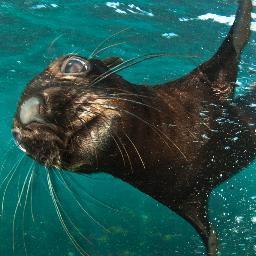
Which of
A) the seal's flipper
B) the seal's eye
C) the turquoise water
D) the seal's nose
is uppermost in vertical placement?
the seal's eye

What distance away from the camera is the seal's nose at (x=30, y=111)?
9.34ft

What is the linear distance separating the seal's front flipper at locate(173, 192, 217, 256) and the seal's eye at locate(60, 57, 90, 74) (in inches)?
95.0

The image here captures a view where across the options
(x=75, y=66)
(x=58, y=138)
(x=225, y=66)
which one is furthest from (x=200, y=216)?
(x=58, y=138)

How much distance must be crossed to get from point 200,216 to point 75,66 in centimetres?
285

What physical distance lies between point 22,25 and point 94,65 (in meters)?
12.6

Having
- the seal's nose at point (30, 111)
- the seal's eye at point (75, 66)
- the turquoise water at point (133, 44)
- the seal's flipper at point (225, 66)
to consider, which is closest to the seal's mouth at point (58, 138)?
the seal's nose at point (30, 111)

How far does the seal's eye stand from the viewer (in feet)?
11.1

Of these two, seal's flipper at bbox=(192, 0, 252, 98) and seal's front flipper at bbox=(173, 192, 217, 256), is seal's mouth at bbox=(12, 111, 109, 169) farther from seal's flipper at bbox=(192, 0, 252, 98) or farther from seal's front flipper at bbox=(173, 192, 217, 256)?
seal's flipper at bbox=(192, 0, 252, 98)

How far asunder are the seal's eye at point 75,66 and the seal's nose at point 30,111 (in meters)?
0.55

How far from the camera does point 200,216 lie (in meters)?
5.38

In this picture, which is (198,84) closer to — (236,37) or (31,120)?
(236,37)

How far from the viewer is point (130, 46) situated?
15602mm

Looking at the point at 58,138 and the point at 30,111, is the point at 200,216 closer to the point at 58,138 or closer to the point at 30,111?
the point at 58,138

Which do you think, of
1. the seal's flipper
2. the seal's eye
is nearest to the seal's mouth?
the seal's eye
